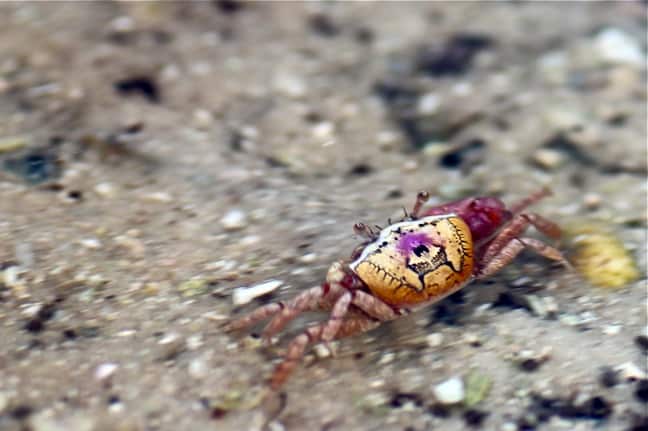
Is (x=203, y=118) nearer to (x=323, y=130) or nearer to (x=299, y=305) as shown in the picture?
(x=323, y=130)

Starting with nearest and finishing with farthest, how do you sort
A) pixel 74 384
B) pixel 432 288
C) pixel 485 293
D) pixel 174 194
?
pixel 74 384
pixel 432 288
pixel 485 293
pixel 174 194

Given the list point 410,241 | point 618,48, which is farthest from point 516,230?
point 618,48

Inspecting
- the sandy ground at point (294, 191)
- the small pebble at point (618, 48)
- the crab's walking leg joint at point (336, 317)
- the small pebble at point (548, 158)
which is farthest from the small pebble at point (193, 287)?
the small pebble at point (618, 48)

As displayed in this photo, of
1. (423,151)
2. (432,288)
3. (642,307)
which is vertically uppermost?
(423,151)

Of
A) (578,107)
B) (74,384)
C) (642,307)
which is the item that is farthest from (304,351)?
(578,107)

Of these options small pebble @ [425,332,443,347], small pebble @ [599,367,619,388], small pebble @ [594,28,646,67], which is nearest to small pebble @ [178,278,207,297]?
small pebble @ [425,332,443,347]

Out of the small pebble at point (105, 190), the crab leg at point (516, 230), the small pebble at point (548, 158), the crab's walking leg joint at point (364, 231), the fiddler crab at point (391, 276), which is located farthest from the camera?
the small pebble at point (548, 158)

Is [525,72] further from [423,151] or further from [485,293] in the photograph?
[485,293]

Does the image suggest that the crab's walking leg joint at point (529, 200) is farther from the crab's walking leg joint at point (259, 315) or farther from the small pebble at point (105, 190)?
the small pebble at point (105, 190)
